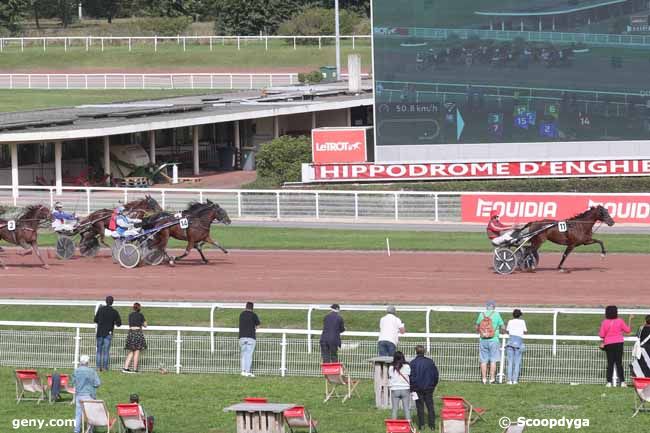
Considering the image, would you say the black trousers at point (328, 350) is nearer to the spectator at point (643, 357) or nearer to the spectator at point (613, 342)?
the spectator at point (613, 342)

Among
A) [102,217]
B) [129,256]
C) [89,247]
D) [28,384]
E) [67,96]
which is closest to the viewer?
[28,384]

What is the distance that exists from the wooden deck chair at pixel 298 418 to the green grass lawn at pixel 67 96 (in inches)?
1861

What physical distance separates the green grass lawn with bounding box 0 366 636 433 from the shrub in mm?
24664

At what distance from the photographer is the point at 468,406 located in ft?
52.2

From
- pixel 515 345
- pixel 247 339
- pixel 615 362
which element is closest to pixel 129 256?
pixel 247 339

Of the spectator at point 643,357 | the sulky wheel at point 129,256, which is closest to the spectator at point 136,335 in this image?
the spectator at point 643,357

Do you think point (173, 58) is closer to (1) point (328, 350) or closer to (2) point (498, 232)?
(2) point (498, 232)

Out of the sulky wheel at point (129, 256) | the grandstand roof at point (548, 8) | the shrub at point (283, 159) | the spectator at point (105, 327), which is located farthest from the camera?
the shrub at point (283, 159)

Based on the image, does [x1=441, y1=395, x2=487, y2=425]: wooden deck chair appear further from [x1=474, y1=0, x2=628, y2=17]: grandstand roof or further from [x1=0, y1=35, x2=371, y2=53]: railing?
[x1=0, y1=35, x2=371, y2=53]: railing

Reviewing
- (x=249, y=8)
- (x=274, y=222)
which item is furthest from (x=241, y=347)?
(x=249, y=8)

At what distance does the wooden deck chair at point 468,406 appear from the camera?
48.7ft

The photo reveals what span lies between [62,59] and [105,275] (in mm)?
50980

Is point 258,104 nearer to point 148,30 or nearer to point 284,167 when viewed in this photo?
point 284,167

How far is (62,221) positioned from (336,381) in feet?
43.0
